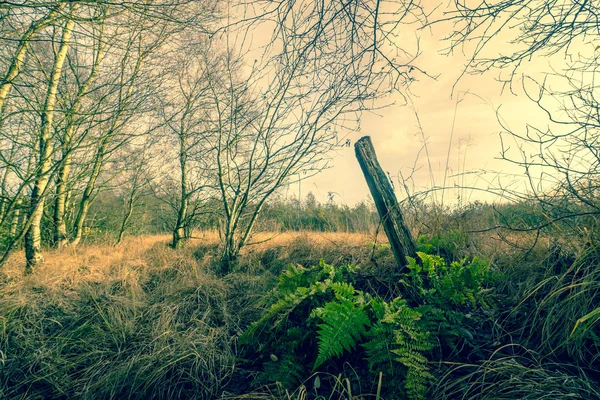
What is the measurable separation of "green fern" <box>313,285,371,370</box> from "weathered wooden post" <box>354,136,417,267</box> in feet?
3.91

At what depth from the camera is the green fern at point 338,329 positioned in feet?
6.38

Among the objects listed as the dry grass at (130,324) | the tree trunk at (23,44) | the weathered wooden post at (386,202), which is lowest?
the dry grass at (130,324)

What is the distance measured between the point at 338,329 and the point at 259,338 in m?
1.04

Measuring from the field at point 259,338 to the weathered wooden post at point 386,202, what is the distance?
0.30 meters

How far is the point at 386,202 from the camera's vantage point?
327 centimetres

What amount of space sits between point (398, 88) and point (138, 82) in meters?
6.00

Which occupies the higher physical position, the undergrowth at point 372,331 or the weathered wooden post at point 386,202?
the weathered wooden post at point 386,202

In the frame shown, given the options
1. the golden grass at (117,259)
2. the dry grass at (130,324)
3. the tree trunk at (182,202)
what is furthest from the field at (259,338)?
the tree trunk at (182,202)

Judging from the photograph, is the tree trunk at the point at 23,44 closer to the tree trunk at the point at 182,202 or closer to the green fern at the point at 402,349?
the tree trunk at the point at 182,202

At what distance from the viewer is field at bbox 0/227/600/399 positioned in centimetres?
196

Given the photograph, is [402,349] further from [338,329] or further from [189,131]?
[189,131]

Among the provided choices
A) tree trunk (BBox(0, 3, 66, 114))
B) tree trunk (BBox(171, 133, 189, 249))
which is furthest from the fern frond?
tree trunk (BBox(171, 133, 189, 249))

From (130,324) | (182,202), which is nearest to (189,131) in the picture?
(182,202)

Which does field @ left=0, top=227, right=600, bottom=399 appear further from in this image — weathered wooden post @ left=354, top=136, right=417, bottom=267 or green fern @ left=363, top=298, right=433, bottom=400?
weathered wooden post @ left=354, top=136, right=417, bottom=267
